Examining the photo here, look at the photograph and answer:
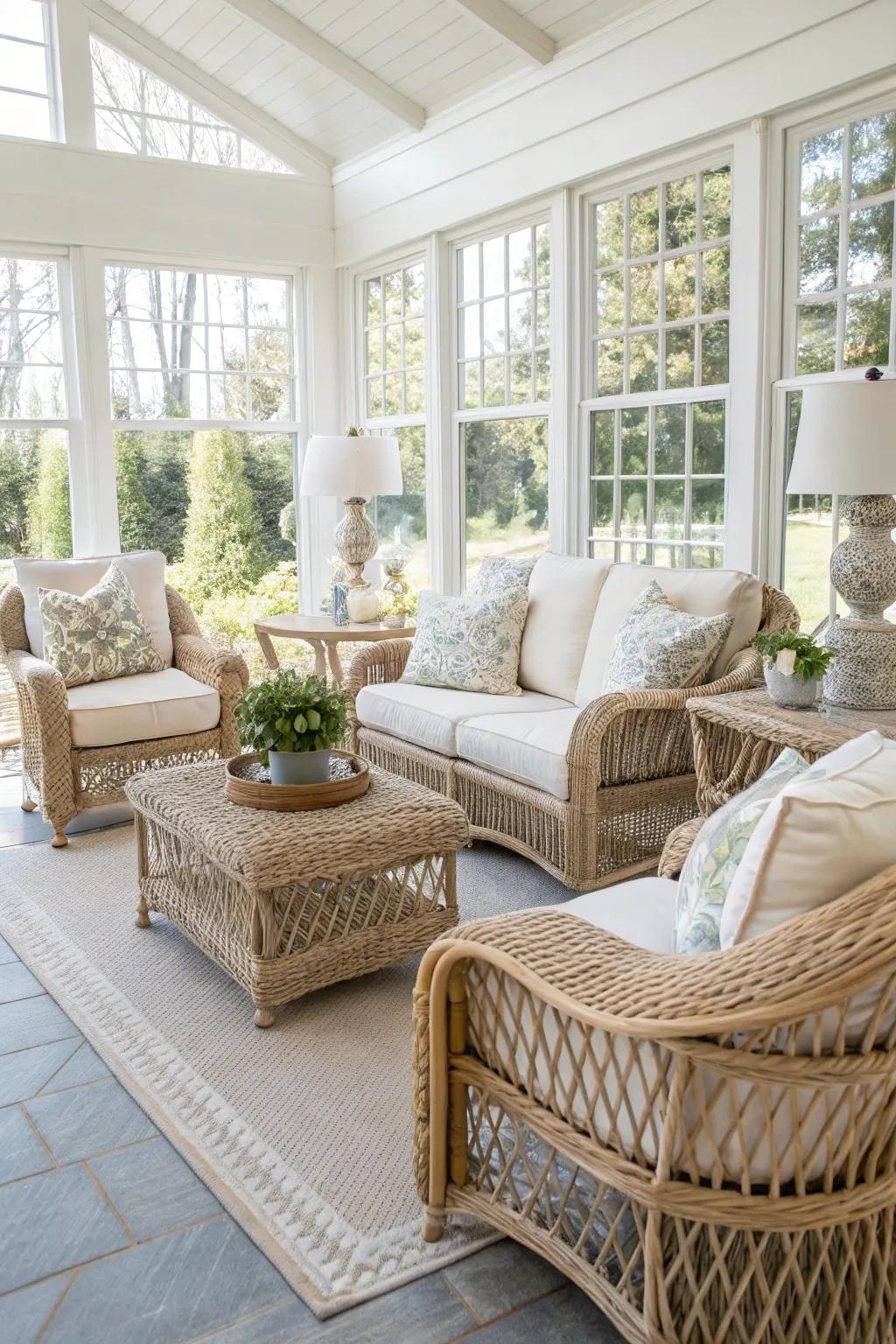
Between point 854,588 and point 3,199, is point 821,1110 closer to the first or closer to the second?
point 854,588

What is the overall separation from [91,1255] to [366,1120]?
0.59 m

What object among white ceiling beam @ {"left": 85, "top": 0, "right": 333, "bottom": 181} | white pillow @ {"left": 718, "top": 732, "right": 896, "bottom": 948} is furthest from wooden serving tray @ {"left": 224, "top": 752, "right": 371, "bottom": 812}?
white ceiling beam @ {"left": 85, "top": 0, "right": 333, "bottom": 181}

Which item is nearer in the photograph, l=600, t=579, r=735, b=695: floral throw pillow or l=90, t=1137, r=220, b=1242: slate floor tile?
l=90, t=1137, r=220, b=1242: slate floor tile

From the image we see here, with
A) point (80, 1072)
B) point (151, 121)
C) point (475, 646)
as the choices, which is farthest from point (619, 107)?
point (80, 1072)

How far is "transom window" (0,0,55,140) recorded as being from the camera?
205 inches

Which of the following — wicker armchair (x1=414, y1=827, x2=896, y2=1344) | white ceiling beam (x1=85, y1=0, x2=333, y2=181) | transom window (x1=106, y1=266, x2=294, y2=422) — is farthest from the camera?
transom window (x1=106, y1=266, x2=294, y2=422)

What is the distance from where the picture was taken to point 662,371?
4309 mm

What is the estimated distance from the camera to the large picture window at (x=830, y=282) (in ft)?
11.3

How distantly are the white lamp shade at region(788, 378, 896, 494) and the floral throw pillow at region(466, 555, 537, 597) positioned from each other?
5.39ft

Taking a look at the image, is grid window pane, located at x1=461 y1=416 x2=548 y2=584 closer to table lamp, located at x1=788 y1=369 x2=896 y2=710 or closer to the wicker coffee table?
table lamp, located at x1=788 y1=369 x2=896 y2=710

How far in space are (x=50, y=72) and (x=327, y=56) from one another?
1326 millimetres

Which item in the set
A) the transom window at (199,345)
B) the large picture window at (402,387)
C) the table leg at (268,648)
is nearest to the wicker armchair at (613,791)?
the table leg at (268,648)

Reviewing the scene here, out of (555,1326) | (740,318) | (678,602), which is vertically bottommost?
(555,1326)

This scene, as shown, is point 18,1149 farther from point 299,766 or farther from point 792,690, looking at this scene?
point 792,690
